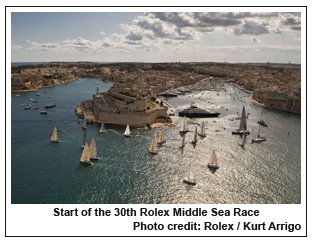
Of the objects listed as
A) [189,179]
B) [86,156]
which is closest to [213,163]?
[189,179]

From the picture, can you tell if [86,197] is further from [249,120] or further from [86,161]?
[249,120]

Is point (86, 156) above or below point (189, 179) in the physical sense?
above

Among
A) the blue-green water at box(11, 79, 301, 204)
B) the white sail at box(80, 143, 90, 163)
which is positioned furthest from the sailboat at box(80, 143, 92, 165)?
the blue-green water at box(11, 79, 301, 204)

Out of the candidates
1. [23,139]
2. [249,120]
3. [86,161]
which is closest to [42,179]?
[86,161]

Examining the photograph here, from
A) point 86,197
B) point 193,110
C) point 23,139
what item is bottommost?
point 86,197

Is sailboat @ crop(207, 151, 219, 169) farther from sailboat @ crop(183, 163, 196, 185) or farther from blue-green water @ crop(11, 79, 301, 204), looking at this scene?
sailboat @ crop(183, 163, 196, 185)

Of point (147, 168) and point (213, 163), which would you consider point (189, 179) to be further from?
point (213, 163)

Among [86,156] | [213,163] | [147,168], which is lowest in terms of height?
[147,168]

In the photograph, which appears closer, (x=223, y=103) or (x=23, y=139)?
(x=23, y=139)

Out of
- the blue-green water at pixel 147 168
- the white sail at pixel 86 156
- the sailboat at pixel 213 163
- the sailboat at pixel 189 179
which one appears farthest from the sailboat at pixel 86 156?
the sailboat at pixel 213 163
